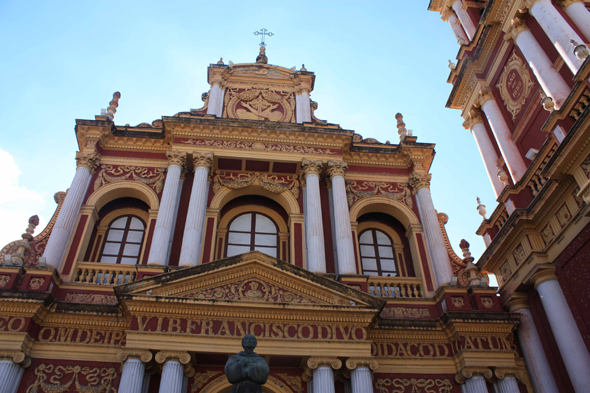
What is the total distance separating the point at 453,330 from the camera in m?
11.5

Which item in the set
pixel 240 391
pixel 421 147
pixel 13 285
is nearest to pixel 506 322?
pixel 421 147

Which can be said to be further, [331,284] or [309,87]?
[309,87]

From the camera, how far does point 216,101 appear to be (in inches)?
659

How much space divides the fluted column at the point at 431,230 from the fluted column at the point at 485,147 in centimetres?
196

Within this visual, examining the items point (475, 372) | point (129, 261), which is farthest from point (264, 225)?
point (475, 372)

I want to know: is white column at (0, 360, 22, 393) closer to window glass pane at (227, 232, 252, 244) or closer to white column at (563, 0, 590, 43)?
window glass pane at (227, 232, 252, 244)

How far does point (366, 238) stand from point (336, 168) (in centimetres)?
238

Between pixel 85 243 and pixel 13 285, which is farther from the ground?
pixel 85 243

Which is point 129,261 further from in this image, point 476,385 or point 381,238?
point 476,385

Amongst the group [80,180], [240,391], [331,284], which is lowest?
[240,391]

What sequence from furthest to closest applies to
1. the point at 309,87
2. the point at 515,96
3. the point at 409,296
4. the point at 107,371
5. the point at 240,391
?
the point at 309,87
the point at 515,96
the point at 409,296
the point at 107,371
the point at 240,391

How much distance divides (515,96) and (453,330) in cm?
765

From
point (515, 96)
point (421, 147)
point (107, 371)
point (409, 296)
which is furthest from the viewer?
point (421, 147)

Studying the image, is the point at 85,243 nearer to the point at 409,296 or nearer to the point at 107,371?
the point at 107,371
